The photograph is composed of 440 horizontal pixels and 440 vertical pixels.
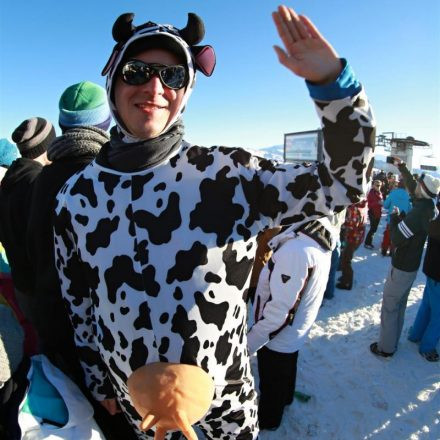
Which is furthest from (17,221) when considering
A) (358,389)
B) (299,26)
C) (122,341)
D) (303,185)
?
(358,389)

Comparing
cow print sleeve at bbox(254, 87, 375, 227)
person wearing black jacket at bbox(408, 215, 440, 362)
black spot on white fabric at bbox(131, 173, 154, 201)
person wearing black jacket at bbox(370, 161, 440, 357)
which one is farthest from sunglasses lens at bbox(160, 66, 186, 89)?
person wearing black jacket at bbox(408, 215, 440, 362)

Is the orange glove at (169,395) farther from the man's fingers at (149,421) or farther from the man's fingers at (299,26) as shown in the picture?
the man's fingers at (299,26)

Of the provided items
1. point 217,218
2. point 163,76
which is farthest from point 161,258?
point 163,76

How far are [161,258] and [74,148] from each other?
77cm

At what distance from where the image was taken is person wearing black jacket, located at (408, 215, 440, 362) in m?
3.36

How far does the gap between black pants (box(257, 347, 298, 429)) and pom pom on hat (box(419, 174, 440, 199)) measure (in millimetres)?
2396

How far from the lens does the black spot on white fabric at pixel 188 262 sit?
102 centimetres

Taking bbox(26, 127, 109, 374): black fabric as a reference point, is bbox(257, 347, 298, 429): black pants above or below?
below

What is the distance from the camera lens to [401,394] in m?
3.02

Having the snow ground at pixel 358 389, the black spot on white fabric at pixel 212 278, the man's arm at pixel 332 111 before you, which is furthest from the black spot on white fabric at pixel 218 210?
the snow ground at pixel 358 389

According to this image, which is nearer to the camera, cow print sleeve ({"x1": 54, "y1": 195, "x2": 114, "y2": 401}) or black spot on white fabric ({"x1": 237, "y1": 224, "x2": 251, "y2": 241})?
black spot on white fabric ({"x1": 237, "y1": 224, "x2": 251, "y2": 241})

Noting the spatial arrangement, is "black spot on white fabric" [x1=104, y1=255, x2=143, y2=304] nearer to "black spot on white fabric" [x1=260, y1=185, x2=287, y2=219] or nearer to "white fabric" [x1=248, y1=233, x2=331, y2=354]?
"black spot on white fabric" [x1=260, y1=185, x2=287, y2=219]

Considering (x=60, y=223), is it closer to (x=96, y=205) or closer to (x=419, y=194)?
(x=96, y=205)

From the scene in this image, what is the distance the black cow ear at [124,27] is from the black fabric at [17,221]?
3.34 ft
